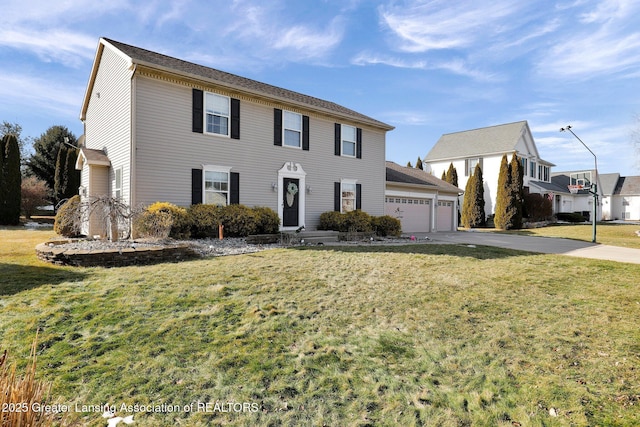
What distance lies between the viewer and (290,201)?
13562 millimetres

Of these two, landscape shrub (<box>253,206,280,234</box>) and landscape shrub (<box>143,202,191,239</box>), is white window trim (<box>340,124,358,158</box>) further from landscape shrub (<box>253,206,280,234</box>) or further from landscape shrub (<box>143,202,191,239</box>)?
landscape shrub (<box>143,202,191,239</box>)

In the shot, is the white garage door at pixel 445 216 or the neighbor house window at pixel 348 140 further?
the white garage door at pixel 445 216

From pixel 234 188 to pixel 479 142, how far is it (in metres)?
27.7

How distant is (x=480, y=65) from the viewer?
535 inches

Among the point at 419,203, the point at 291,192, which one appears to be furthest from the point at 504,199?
the point at 291,192

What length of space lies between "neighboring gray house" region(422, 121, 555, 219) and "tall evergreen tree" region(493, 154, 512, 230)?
2.71 meters

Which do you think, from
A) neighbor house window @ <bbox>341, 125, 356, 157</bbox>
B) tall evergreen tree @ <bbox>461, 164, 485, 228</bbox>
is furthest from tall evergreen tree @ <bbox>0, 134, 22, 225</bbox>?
tall evergreen tree @ <bbox>461, 164, 485, 228</bbox>

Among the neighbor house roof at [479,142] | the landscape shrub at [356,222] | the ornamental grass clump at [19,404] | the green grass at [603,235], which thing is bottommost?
the green grass at [603,235]

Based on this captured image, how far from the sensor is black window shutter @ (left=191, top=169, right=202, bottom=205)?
36.5 feet

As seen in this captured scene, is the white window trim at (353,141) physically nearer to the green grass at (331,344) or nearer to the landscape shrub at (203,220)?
the landscape shrub at (203,220)

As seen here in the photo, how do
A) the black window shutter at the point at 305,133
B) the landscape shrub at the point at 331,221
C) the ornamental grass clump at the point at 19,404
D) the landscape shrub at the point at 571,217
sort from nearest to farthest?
1. the ornamental grass clump at the point at 19,404
2. the landscape shrub at the point at 331,221
3. the black window shutter at the point at 305,133
4. the landscape shrub at the point at 571,217

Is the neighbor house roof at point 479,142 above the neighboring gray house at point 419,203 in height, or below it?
above

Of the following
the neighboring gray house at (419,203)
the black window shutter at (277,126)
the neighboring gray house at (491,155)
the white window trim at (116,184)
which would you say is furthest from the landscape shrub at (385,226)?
the neighboring gray house at (491,155)

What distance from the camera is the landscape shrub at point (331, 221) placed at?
45.2 ft
